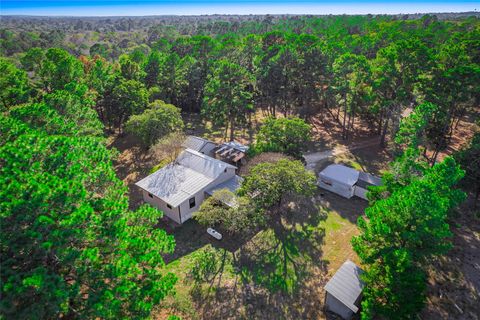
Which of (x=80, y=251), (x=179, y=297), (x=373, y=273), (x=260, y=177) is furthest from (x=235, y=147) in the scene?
(x=80, y=251)

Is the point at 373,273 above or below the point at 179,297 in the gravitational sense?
above

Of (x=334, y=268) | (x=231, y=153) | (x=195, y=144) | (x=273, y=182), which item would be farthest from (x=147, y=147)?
(x=334, y=268)

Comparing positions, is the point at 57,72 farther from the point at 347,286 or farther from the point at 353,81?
the point at 347,286

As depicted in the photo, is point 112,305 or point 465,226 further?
point 465,226

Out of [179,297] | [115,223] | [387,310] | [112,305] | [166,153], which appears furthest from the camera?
[166,153]

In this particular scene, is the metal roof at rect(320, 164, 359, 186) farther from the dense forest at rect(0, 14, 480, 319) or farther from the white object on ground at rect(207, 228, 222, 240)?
the white object on ground at rect(207, 228, 222, 240)

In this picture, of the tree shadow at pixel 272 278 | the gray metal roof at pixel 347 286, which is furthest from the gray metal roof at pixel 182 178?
the gray metal roof at pixel 347 286

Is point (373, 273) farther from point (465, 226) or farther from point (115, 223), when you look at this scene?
point (465, 226)

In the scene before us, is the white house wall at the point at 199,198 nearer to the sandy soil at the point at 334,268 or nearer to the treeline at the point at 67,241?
the sandy soil at the point at 334,268

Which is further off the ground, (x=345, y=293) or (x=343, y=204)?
(x=345, y=293)
